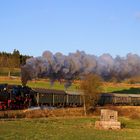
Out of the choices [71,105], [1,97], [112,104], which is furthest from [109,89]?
[1,97]

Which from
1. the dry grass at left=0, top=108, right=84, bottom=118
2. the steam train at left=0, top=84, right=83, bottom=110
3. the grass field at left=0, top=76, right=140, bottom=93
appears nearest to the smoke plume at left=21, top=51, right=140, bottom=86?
the steam train at left=0, top=84, right=83, bottom=110

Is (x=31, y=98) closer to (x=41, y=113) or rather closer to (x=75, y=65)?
(x=41, y=113)

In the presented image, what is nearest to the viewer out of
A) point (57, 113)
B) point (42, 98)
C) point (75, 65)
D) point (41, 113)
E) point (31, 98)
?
point (41, 113)

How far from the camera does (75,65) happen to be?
165 ft

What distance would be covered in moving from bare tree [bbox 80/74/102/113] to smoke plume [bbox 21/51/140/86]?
4.34m

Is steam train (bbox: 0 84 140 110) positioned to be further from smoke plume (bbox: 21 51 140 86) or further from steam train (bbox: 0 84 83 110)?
smoke plume (bbox: 21 51 140 86)

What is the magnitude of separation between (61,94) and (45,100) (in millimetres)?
4421

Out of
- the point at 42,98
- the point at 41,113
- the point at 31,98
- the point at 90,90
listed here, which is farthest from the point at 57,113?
the point at 90,90

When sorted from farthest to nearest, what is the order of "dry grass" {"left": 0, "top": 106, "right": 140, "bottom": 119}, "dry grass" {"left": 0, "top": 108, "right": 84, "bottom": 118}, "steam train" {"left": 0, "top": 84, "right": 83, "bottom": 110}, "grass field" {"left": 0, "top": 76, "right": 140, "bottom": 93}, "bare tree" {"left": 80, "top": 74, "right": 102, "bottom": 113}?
"grass field" {"left": 0, "top": 76, "right": 140, "bottom": 93} < "bare tree" {"left": 80, "top": 74, "right": 102, "bottom": 113} < "steam train" {"left": 0, "top": 84, "right": 83, "bottom": 110} < "dry grass" {"left": 0, "top": 106, "right": 140, "bottom": 119} < "dry grass" {"left": 0, "top": 108, "right": 84, "bottom": 118}

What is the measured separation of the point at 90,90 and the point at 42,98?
6746 millimetres

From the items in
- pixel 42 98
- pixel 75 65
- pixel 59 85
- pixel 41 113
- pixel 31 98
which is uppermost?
pixel 75 65

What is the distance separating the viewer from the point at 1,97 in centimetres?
4647

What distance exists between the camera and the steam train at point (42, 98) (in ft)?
157

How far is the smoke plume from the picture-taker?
163ft
